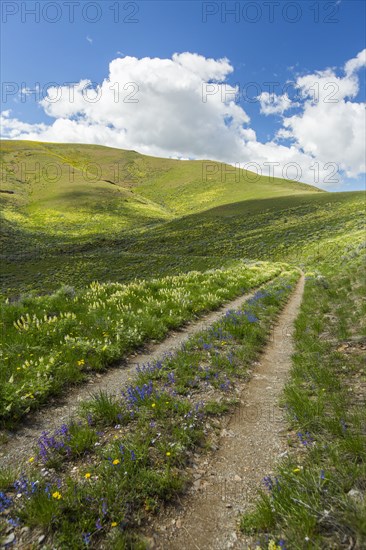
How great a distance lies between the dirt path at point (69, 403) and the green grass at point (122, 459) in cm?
28

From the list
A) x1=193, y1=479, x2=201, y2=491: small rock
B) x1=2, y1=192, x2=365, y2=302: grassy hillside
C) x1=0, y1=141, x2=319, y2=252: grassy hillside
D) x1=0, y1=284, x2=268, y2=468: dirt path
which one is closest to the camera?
x1=193, y1=479, x2=201, y2=491: small rock

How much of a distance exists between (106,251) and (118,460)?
70981mm

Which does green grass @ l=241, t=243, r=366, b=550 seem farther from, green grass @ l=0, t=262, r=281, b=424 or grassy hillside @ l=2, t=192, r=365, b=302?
grassy hillside @ l=2, t=192, r=365, b=302

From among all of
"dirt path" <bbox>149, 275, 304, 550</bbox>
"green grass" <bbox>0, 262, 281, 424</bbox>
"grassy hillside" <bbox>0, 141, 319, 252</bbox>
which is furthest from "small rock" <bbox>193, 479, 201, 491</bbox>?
"grassy hillside" <bbox>0, 141, 319, 252</bbox>

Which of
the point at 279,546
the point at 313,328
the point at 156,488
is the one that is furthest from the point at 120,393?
the point at 313,328

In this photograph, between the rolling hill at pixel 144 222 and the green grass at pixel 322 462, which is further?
the rolling hill at pixel 144 222

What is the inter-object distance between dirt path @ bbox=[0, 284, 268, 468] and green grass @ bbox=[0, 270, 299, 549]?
282mm

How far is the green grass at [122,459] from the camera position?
3146 millimetres

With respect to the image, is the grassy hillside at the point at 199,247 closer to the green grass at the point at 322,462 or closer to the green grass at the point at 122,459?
the green grass at the point at 322,462

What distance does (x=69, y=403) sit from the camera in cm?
564

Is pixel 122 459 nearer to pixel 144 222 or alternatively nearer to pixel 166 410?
pixel 166 410

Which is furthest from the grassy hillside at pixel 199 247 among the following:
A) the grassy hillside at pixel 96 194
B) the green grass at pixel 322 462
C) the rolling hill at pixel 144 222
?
the green grass at pixel 322 462

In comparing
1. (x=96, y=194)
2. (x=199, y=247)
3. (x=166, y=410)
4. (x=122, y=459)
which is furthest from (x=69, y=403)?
(x=96, y=194)

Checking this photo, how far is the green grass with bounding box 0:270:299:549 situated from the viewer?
3146 millimetres
